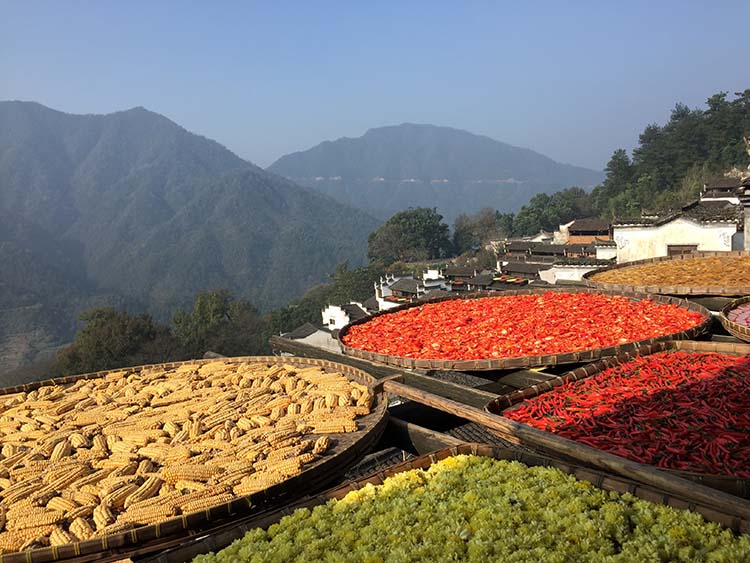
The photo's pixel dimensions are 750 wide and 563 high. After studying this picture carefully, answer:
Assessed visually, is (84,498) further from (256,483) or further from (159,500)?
(256,483)

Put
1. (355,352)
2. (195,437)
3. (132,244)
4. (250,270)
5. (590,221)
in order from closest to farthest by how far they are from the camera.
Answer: (195,437) < (355,352) < (590,221) < (250,270) < (132,244)

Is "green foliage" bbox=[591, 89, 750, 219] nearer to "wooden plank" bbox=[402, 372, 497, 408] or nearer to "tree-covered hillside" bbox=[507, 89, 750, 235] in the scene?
"tree-covered hillside" bbox=[507, 89, 750, 235]

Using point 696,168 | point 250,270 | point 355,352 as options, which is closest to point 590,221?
point 696,168

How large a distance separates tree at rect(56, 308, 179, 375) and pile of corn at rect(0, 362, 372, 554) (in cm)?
3339

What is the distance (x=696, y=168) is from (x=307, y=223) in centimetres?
13581

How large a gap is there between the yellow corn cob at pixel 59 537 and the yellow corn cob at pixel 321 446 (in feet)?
3.96

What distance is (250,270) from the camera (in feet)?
480

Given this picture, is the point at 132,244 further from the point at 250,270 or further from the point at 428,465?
the point at 428,465

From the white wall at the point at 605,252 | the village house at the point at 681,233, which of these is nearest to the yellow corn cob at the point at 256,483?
the village house at the point at 681,233

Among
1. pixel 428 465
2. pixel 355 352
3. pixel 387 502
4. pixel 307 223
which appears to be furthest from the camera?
pixel 307 223

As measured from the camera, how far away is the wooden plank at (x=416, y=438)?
3568 millimetres

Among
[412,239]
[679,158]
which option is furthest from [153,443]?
[412,239]

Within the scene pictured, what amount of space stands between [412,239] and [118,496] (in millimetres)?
80433

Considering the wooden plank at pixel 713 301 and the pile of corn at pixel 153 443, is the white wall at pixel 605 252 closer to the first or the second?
the wooden plank at pixel 713 301
